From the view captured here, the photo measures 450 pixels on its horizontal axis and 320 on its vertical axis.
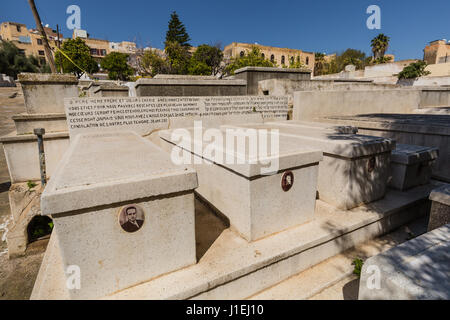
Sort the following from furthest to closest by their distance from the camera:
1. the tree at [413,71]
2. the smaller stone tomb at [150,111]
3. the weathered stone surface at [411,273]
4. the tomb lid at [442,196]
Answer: the tree at [413,71], the smaller stone tomb at [150,111], the tomb lid at [442,196], the weathered stone surface at [411,273]

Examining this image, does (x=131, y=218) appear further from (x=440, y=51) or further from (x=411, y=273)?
(x=440, y=51)

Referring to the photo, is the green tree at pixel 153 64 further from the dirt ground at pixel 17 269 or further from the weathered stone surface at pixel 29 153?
the dirt ground at pixel 17 269

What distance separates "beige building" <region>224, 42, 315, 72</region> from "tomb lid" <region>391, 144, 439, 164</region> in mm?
46986

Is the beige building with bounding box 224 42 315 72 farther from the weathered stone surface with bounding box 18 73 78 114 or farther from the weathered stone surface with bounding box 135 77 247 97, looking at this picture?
the weathered stone surface with bounding box 18 73 78 114

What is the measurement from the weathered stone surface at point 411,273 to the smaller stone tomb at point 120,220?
153cm

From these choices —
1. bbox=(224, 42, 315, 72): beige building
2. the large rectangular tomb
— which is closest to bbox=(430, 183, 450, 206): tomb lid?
the large rectangular tomb

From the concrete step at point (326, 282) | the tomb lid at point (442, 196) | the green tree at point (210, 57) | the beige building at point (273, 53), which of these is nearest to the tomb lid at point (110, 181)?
the concrete step at point (326, 282)

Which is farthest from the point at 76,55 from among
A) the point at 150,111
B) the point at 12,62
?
the point at 150,111

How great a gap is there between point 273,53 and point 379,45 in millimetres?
20035

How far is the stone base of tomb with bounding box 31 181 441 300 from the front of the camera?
2.14 meters

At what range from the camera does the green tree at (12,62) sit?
46.5 metres

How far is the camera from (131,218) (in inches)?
79.4
